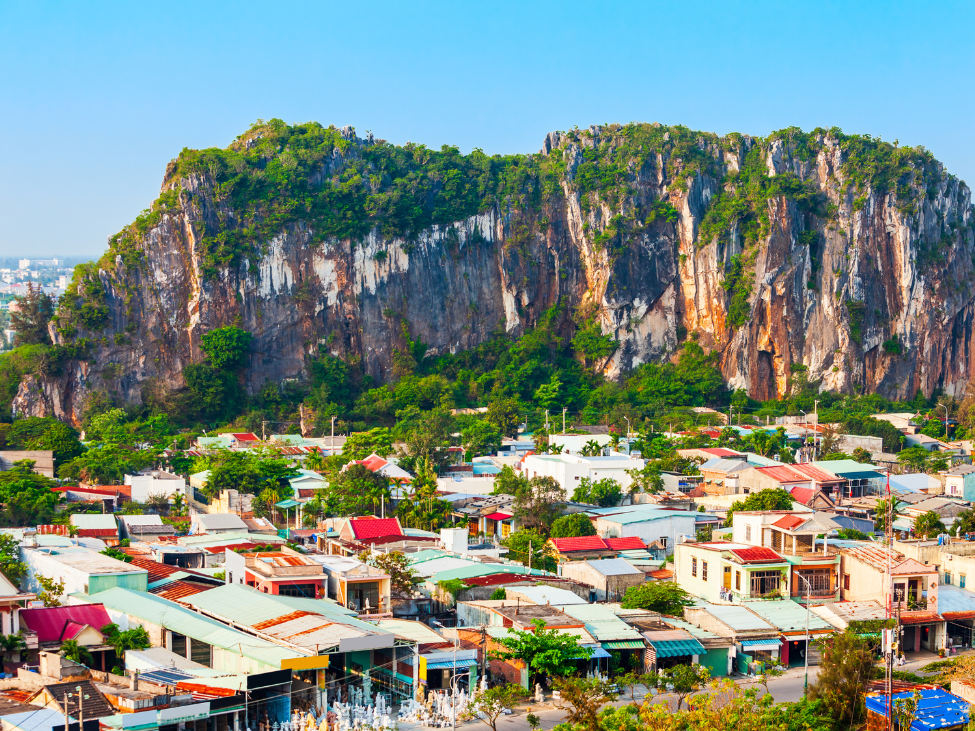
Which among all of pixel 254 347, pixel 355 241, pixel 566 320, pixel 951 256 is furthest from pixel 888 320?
pixel 254 347

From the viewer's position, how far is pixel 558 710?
62.5 ft

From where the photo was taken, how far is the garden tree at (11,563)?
75.3 ft

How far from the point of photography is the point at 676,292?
238ft

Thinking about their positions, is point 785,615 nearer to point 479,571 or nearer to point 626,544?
point 479,571

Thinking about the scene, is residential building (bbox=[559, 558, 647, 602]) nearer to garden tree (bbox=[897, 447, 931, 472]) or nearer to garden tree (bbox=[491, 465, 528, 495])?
garden tree (bbox=[491, 465, 528, 495])

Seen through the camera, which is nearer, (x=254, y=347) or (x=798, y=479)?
(x=798, y=479)

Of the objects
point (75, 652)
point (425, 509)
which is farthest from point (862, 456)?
point (75, 652)

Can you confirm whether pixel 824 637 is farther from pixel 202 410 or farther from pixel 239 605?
pixel 202 410

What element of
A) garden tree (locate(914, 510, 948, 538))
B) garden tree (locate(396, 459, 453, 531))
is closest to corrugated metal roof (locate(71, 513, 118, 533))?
garden tree (locate(396, 459, 453, 531))

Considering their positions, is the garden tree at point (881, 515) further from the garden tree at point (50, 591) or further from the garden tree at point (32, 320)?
the garden tree at point (32, 320)

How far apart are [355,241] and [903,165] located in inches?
1241

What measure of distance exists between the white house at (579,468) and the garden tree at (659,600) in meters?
14.8

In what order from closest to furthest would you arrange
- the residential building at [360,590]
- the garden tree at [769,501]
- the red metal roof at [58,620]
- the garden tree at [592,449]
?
the red metal roof at [58,620], the residential building at [360,590], the garden tree at [769,501], the garden tree at [592,449]

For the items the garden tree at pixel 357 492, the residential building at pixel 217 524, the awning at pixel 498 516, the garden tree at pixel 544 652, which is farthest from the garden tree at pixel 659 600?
the garden tree at pixel 357 492
